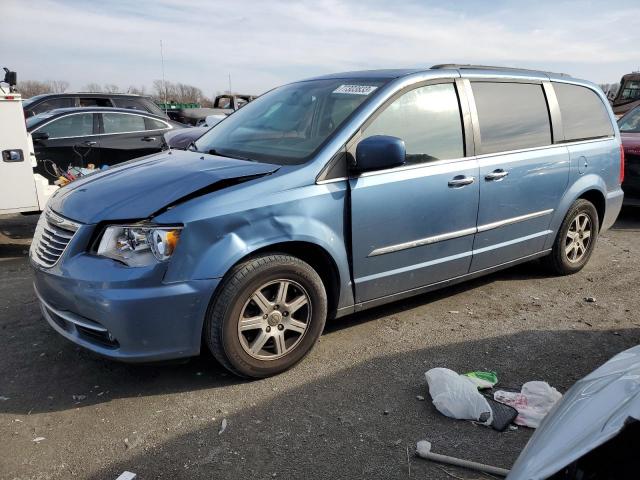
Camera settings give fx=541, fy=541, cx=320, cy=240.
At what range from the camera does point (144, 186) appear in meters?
3.14

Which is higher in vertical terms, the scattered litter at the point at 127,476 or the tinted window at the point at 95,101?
the tinted window at the point at 95,101

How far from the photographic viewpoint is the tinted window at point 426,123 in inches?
143

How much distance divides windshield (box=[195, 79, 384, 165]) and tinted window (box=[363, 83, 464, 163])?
0.66ft

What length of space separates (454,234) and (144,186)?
2.16m

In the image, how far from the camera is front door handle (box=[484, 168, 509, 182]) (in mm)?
4035

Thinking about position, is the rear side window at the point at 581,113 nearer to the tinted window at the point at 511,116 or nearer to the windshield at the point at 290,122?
the tinted window at the point at 511,116

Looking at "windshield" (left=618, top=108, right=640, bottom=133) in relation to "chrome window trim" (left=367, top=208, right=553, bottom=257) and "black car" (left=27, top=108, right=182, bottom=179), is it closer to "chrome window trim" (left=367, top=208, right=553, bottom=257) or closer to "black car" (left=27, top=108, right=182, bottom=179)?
"chrome window trim" (left=367, top=208, right=553, bottom=257)

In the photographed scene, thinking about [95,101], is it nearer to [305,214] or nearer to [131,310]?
[305,214]

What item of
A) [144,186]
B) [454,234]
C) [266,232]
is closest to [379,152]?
[266,232]

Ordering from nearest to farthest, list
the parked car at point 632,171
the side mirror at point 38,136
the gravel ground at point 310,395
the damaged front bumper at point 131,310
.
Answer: the gravel ground at point 310,395
the damaged front bumper at point 131,310
the parked car at point 632,171
the side mirror at point 38,136

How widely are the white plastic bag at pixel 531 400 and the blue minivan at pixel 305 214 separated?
104 centimetres

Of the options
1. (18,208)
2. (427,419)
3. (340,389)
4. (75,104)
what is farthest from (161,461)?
(75,104)

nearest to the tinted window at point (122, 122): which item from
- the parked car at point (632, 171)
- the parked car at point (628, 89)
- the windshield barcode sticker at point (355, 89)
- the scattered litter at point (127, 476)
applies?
the windshield barcode sticker at point (355, 89)

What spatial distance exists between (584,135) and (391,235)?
259 centimetres
